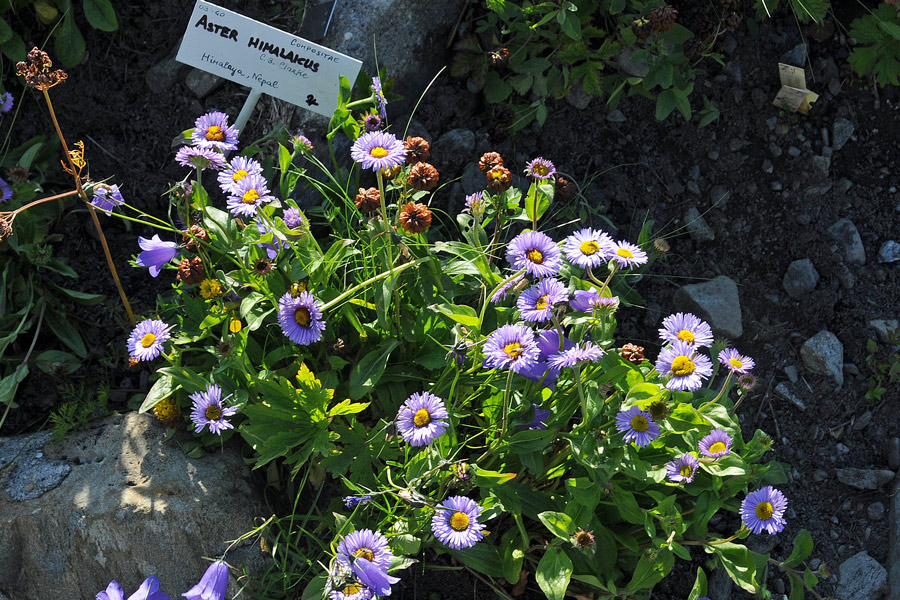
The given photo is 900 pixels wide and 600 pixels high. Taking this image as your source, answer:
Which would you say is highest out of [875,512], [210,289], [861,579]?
[210,289]

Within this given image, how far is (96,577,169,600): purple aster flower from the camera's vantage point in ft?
5.70

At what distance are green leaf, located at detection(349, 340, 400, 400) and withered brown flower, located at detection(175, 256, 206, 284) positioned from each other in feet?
1.37

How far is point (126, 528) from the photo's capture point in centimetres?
195

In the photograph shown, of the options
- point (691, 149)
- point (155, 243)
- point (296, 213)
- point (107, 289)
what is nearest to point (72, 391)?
point (107, 289)

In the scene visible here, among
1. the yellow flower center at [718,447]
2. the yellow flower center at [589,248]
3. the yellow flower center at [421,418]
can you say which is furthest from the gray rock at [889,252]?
the yellow flower center at [421,418]

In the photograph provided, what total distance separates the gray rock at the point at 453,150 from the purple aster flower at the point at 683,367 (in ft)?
3.81

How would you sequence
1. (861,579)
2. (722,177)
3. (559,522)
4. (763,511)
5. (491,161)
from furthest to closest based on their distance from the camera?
1. (722,177)
2. (861,579)
3. (491,161)
4. (763,511)
5. (559,522)

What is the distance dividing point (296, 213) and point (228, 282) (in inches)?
9.7

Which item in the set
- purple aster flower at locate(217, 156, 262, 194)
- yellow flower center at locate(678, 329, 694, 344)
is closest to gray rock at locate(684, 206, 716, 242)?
yellow flower center at locate(678, 329, 694, 344)

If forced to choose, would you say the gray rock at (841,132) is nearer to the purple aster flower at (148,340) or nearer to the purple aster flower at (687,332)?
the purple aster flower at (687,332)

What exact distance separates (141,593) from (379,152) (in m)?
1.10

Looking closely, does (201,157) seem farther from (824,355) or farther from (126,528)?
(824,355)

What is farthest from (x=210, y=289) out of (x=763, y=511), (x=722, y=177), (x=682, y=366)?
(x=722, y=177)

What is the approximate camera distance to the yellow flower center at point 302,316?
68.4 inches
